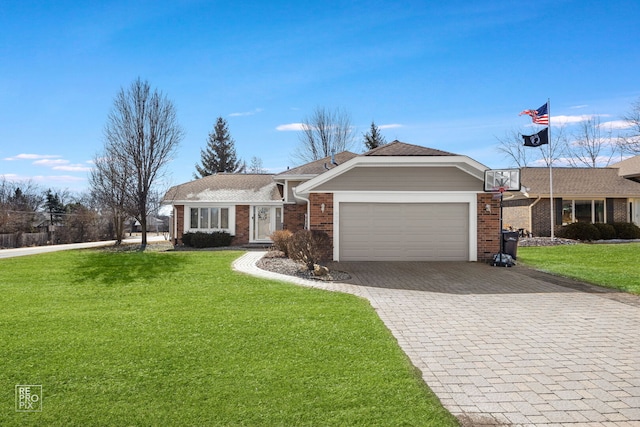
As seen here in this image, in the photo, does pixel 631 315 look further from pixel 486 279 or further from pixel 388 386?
pixel 388 386

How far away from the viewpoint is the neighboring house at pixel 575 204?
980 inches

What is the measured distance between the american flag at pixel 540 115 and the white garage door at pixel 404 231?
27.3ft

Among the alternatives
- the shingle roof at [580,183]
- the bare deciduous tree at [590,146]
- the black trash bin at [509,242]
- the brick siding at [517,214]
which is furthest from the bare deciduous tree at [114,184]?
the bare deciduous tree at [590,146]

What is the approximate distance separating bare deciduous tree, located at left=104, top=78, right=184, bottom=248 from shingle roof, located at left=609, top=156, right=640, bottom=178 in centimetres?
2949

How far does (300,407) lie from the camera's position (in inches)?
144

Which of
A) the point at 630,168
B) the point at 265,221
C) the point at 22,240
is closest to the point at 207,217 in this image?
the point at 265,221

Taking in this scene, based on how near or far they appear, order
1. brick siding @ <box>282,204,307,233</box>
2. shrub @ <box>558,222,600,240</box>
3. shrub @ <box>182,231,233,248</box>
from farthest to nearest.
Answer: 1. shrub @ <box>558,222,600,240</box>
2. brick siding @ <box>282,204,307,233</box>
3. shrub @ <box>182,231,233,248</box>

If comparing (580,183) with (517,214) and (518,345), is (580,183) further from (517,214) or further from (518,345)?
(518,345)

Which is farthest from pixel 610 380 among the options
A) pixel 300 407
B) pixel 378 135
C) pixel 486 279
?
pixel 378 135

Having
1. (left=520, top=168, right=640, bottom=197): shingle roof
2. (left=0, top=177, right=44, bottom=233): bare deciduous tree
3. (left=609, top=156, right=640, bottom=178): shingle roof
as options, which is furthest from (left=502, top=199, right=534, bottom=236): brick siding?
(left=0, top=177, right=44, bottom=233): bare deciduous tree

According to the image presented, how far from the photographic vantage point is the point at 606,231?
23.2 metres

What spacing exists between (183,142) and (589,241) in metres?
24.0

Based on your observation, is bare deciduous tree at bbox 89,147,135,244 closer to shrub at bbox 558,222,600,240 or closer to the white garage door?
the white garage door

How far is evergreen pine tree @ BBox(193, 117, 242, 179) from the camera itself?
1954 inches
